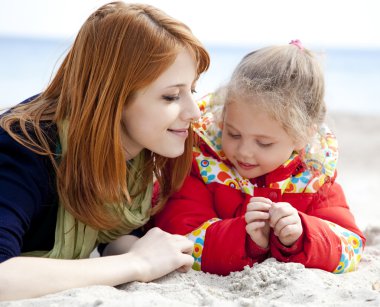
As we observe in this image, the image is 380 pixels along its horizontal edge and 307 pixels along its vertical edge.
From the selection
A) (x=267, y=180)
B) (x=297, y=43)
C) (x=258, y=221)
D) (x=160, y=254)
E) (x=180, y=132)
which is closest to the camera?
(x=160, y=254)

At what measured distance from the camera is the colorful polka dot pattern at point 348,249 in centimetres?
254

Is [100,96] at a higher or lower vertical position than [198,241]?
higher

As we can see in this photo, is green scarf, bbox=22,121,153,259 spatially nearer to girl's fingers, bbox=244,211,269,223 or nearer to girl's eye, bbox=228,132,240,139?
girl's eye, bbox=228,132,240,139

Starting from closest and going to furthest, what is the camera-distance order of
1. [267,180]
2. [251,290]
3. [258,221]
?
1. [251,290]
2. [258,221]
3. [267,180]

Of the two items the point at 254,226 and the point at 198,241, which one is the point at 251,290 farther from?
the point at 198,241

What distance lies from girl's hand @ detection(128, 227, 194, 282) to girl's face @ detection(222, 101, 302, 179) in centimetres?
47

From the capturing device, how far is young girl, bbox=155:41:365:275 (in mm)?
2465

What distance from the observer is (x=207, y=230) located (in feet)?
8.50

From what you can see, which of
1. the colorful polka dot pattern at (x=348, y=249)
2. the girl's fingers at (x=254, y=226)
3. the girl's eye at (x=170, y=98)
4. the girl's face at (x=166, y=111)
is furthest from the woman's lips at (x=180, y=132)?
the colorful polka dot pattern at (x=348, y=249)

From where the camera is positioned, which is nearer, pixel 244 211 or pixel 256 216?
pixel 256 216

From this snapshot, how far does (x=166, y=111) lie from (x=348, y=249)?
0.96 metres

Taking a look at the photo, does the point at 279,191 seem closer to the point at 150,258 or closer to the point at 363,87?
the point at 150,258

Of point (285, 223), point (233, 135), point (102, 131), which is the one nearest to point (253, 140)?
point (233, 135)

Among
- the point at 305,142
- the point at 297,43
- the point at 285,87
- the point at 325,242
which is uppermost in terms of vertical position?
the point at 297,43
